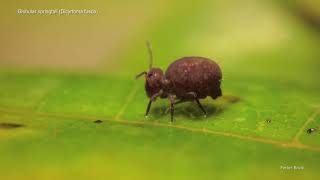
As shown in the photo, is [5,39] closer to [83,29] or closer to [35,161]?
[83,29]

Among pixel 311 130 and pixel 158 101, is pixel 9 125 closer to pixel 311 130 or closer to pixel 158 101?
pixel 158 101

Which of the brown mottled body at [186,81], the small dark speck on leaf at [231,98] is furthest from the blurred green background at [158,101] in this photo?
the brown mottled body at [186,81]

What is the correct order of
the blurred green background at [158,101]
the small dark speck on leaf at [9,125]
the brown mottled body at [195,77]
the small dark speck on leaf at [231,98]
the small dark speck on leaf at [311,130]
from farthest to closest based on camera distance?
the small dark speck on leaf at [231,98]
the brown mottled body at [195,77]
the small dark speck on leaf at [9,125]
the small dark speck on leaf at [311,130]
the blurred green background at [158,101]

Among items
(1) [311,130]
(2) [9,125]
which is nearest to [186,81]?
(1) [311,130]

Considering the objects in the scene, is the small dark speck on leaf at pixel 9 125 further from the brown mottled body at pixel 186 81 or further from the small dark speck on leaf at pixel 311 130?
the small dark speck on leaf at pixel 311 130

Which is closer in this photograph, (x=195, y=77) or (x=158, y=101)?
(x=195, y=77)

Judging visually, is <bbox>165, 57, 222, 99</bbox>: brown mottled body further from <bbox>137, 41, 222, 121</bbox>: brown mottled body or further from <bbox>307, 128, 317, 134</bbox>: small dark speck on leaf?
<bbox>307, 128, 317, 134</bbox>: small dark speck on leaf
